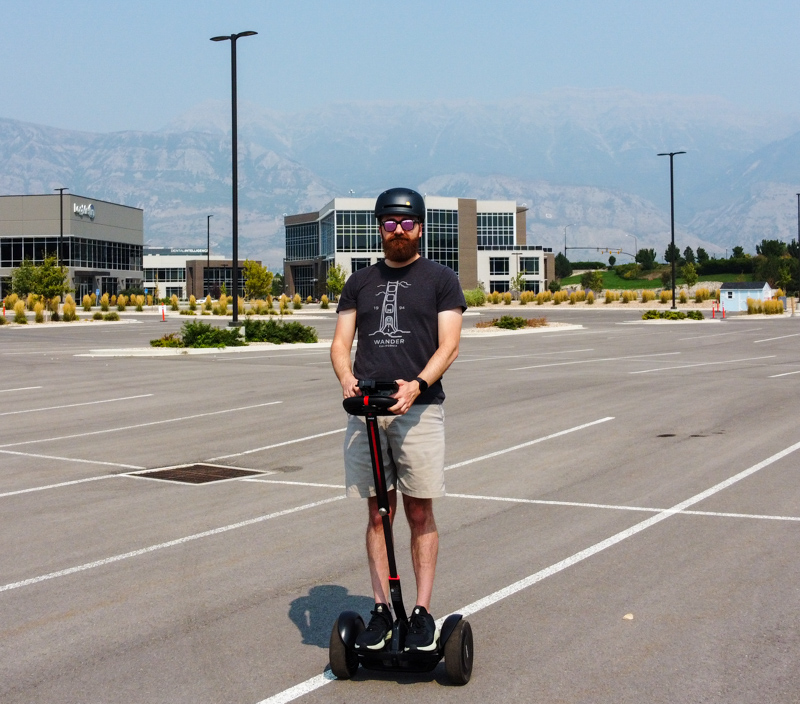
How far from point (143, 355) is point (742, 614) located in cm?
2490

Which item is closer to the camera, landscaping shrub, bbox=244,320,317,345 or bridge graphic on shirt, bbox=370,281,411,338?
bridge graphic on shirt, bbox=370,281,411,338

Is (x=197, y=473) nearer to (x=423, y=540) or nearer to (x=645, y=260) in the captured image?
(x=423, y=540)

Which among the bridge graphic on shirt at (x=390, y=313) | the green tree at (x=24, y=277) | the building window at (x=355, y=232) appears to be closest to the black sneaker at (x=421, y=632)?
the bridge graphic on shirt at (x=390, y=313)

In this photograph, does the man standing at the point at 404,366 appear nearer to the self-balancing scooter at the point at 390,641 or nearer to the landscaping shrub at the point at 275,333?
the self-balancing scooter at the point at 390,641

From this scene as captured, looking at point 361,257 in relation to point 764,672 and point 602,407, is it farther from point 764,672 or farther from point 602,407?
point 764,672

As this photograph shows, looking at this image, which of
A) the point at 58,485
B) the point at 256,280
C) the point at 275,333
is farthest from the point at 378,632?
the point at 256,280

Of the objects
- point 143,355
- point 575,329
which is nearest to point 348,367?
point 143,355

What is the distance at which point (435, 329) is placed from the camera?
16.8 feet

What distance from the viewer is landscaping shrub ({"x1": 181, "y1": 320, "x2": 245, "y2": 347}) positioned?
103ft

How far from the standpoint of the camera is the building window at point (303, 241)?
14338cm

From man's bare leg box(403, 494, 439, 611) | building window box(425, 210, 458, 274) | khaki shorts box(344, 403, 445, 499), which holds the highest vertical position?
building window box(425, 210, 458, 274)

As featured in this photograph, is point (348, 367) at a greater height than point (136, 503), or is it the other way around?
point (348, 367)

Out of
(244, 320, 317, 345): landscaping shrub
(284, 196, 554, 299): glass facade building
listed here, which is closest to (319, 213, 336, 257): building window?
(284, 196, 554, 299): glass facade building

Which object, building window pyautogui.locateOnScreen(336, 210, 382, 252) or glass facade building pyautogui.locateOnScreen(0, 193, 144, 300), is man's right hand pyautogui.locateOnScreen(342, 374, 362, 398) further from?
building window pyautogui.locateOnScreen(336, 210, 382, 252)
